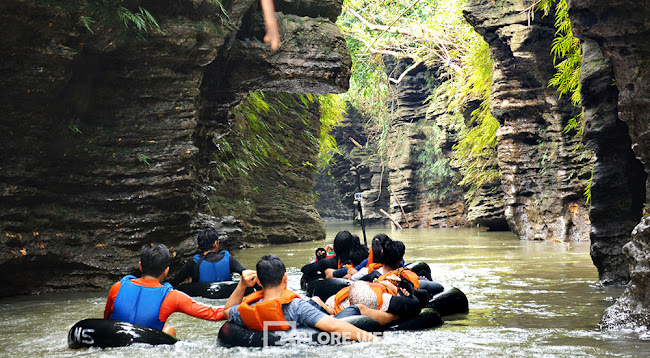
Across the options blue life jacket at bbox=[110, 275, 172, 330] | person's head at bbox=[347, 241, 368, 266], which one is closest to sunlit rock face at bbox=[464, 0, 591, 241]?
person's head at bbox=[347, 241, 368, 266]

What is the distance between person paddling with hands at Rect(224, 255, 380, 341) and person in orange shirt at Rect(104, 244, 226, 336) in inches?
15.2

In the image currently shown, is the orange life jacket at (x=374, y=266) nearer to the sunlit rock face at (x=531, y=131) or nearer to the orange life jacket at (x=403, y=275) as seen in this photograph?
the orange life jacket at (x=403, y=275)

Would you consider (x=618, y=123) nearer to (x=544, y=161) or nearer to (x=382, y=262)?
(x=382, y=262)

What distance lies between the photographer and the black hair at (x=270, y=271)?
14.8 feet

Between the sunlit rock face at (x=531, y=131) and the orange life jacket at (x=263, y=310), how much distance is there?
12021mm

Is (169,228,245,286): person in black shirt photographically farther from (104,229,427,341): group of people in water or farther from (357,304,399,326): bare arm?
(357,304,399,326): bare arm

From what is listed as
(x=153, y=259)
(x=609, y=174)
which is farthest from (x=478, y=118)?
(x=153, y=259)

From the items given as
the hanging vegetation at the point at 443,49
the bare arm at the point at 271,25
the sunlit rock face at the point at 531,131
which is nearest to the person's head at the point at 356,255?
the bare arm at the point at 271,25

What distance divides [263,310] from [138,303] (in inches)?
42.5

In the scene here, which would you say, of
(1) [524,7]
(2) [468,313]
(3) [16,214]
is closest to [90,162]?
(3) [16,214]

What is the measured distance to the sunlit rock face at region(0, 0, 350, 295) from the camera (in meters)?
7.94

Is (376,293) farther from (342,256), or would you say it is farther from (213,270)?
(213,270)

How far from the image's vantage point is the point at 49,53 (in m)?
7.55

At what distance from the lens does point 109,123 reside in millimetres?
9188
